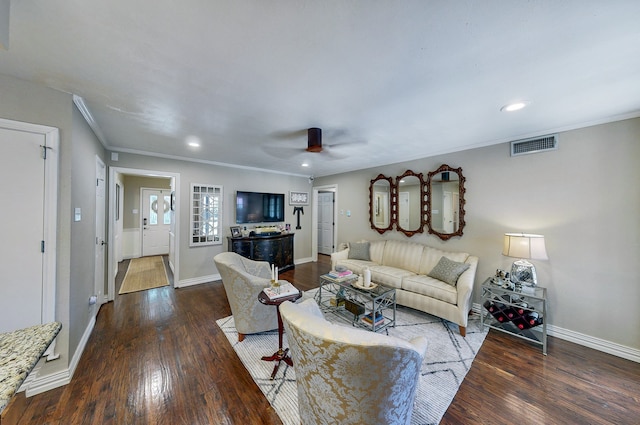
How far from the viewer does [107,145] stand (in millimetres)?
3375

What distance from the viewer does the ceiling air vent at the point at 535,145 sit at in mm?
2682

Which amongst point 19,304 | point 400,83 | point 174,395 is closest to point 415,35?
point 400,83

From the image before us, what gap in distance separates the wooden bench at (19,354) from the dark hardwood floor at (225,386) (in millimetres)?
1070

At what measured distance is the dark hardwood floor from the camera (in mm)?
1595

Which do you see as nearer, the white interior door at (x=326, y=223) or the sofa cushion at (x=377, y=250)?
the sofa cushion at (x=377, y=250)

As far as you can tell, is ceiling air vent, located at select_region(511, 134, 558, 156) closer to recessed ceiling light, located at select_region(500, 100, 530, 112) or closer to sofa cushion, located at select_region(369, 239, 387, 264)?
recessed ceiling light, located at select_region(500, 100, 530, 112)

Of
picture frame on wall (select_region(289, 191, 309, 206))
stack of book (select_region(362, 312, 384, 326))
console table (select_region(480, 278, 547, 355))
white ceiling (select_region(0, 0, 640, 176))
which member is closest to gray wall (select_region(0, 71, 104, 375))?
white ceiling (select_region(0, 0, 640, 176))

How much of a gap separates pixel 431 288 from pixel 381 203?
2021 millimetres

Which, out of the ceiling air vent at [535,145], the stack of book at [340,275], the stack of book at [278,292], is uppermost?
the ceiling air vent at [535,145]

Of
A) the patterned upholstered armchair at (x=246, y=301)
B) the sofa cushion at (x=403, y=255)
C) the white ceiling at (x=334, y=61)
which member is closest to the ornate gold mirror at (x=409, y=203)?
the sofa cushion at (x=403, y=255)

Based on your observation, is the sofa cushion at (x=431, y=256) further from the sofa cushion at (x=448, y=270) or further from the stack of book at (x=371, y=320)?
the stack of book at (x=371, y=320)

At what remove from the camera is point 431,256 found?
11.7 feet

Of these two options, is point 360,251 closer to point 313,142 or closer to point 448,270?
point 448,270

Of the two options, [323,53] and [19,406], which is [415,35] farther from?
[19,406]
